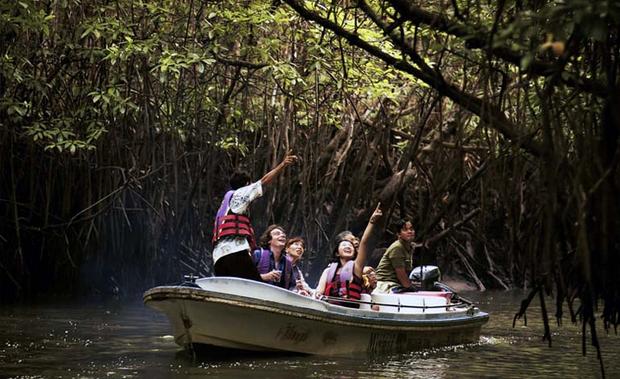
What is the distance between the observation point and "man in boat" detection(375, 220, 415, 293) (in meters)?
10.7

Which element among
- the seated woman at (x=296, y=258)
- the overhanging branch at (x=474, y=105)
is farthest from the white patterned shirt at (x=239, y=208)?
the overhanging branch at (x=474, y=105)

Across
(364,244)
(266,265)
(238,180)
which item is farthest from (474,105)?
(266,265)

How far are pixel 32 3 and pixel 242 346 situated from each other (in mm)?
4204

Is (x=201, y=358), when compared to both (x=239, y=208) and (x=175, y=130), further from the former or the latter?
(x=175, y=130)

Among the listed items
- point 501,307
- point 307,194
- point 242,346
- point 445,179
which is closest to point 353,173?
point 307,194

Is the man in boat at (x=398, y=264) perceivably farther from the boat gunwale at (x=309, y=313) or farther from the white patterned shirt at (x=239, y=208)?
the white patterned shirt at (x=239, y=208)

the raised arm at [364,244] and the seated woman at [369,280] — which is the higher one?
the raised arm at [364,244]

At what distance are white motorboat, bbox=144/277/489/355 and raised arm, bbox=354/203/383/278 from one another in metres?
0.33

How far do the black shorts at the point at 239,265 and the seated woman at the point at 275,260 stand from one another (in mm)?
417

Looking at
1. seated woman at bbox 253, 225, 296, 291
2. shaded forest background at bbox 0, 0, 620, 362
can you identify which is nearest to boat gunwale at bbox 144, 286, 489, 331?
seated woman at bbox 253, 225, 296, 291

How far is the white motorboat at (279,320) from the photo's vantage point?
8.48m

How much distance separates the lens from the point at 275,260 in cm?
973

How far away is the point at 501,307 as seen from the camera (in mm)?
15875

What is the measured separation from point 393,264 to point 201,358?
8.93ft
